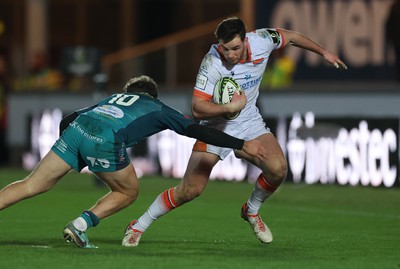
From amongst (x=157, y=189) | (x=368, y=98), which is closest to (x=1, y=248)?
(x=157, y=189)

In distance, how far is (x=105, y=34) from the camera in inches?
1412

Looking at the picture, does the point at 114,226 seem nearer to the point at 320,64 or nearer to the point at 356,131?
the point at 356,131

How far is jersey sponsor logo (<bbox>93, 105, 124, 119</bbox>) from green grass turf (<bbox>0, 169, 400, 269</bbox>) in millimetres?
1159

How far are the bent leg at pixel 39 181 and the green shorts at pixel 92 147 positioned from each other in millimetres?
73

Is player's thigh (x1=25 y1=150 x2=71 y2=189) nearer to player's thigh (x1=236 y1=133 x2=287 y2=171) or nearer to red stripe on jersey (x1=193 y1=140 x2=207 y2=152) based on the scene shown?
red stripe on jersey (x1=193 y1=140 x2=207 y2=152)

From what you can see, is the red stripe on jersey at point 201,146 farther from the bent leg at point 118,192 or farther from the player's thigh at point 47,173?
the player's thigh at point 47,173

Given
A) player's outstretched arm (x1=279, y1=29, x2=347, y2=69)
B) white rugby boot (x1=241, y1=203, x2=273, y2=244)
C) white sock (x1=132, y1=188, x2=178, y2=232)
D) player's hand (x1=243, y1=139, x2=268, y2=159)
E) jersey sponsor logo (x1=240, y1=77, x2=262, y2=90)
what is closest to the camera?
player's hand (x1=243, y1=139, x2=268, y2=159)

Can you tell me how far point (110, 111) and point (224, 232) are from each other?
253cm

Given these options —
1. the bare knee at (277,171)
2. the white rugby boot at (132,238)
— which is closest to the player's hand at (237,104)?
the bare knee at (277,171)

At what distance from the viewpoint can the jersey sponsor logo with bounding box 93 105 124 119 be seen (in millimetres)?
10664

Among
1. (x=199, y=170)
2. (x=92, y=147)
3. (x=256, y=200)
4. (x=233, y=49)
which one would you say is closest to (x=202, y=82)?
(x=233, y=49)

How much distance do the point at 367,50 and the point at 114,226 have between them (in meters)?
9.92

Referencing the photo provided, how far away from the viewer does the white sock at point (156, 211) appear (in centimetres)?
1119

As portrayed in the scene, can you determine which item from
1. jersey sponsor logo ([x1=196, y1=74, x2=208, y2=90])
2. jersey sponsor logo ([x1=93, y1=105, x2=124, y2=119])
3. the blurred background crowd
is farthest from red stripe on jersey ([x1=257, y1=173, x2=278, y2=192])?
the blurred background crowd
